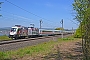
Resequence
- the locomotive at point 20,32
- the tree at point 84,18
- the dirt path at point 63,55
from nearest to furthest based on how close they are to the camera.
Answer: the tree at point 84,18 → the dirt path at point 63,55 → the locomotive at point 20,32

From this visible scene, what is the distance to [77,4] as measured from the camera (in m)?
10.8

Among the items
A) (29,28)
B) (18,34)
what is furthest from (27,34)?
(18,34)

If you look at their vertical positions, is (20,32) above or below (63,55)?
above

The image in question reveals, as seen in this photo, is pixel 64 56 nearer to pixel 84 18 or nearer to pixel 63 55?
pixel 63 55

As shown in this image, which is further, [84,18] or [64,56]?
[64,56]

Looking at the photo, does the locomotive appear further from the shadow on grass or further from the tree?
the tree

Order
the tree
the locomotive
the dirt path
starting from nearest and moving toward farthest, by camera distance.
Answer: the tree, the dirt path, the locomotive

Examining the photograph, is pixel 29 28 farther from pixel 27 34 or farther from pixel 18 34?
pixel 18 34

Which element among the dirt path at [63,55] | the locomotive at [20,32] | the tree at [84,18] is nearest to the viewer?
the tree at [84,18]

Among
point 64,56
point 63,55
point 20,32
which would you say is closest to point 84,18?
point 64,56

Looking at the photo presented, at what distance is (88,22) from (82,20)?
377 mm

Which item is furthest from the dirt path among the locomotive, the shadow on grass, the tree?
the locomotive

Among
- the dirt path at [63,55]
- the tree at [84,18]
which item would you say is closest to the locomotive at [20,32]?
the dirt path at [63,55]

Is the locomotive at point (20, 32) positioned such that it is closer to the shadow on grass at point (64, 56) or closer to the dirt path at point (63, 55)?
the dirt path at point (63, 55)
